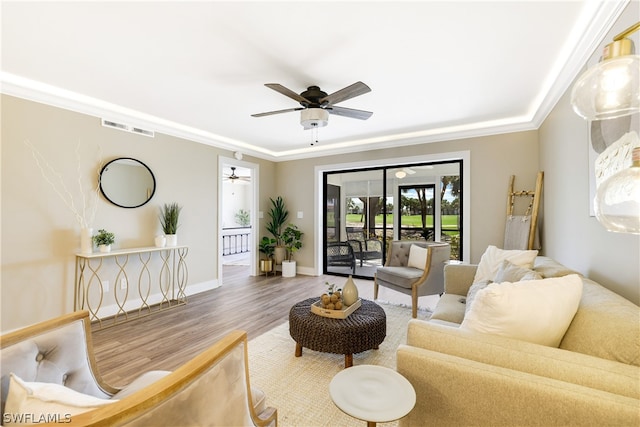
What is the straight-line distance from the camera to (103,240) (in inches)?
126

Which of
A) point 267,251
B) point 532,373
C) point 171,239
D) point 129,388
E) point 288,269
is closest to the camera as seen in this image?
point 532,373

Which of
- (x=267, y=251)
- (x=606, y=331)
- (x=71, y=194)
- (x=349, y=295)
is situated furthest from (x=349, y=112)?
(x=267, y=251)

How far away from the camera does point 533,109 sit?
3430 millimetres

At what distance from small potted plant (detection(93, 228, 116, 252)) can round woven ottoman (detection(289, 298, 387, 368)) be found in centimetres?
240

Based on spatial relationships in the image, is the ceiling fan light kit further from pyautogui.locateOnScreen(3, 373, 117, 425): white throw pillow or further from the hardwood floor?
pyautogui.locateOnScreen(3, 373, 117, 425): white throw pillow

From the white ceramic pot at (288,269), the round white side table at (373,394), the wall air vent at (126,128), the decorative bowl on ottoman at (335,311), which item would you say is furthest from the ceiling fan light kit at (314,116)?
the white ceramic pot at (288,269)

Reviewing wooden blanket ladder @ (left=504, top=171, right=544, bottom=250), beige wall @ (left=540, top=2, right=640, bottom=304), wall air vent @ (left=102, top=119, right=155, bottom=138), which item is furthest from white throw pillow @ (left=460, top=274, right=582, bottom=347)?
wall air vent @ (left=102, top=119, right=155, bottom=138)

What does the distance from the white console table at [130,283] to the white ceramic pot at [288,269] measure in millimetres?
1875

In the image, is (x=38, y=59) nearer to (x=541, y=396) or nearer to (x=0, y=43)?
(x=0, y=43)

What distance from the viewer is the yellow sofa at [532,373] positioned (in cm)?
94

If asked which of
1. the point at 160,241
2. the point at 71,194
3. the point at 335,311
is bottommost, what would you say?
the point at 335,311

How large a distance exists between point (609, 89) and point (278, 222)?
5237 mm

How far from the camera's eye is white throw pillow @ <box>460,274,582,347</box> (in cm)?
123

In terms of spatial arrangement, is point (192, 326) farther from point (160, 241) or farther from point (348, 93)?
point (348, 93)
